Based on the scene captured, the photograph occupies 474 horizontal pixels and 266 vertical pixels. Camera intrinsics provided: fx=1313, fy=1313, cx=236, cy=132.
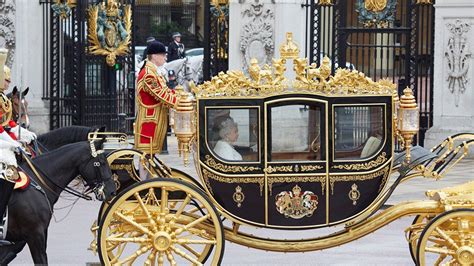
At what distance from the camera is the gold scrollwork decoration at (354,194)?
33.7 feet

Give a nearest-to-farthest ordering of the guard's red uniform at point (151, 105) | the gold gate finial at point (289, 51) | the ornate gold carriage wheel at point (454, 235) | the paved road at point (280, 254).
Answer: the ornate gold carriage wheel at point (454, 235)
the gold gate finial at point (289, 51)
the guard's red uniform at point (151, 105)
the paved road at point (280, 254)

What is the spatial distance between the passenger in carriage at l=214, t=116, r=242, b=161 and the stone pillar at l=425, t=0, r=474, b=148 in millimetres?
10200

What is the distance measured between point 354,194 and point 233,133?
106 cm

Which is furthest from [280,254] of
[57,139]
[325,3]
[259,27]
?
[325,3]

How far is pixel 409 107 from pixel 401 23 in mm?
10953

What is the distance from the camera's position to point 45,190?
1039 cm

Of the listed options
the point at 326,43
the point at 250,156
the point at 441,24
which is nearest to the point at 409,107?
the point at 250,156

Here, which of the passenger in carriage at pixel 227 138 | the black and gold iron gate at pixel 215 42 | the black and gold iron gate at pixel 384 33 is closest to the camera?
the passenger in carriage at pixel 227 138

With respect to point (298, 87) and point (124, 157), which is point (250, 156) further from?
point (124, 157)

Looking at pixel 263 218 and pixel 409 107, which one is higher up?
pixel 409 107

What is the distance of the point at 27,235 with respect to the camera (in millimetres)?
10195

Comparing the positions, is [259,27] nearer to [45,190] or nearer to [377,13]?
[377,13]

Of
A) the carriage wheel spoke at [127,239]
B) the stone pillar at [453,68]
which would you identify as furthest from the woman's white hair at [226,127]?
the stone pillar at [453,68]

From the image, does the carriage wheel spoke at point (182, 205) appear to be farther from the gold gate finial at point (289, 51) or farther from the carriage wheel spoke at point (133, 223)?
the gold gate finial at point (289, 51)
